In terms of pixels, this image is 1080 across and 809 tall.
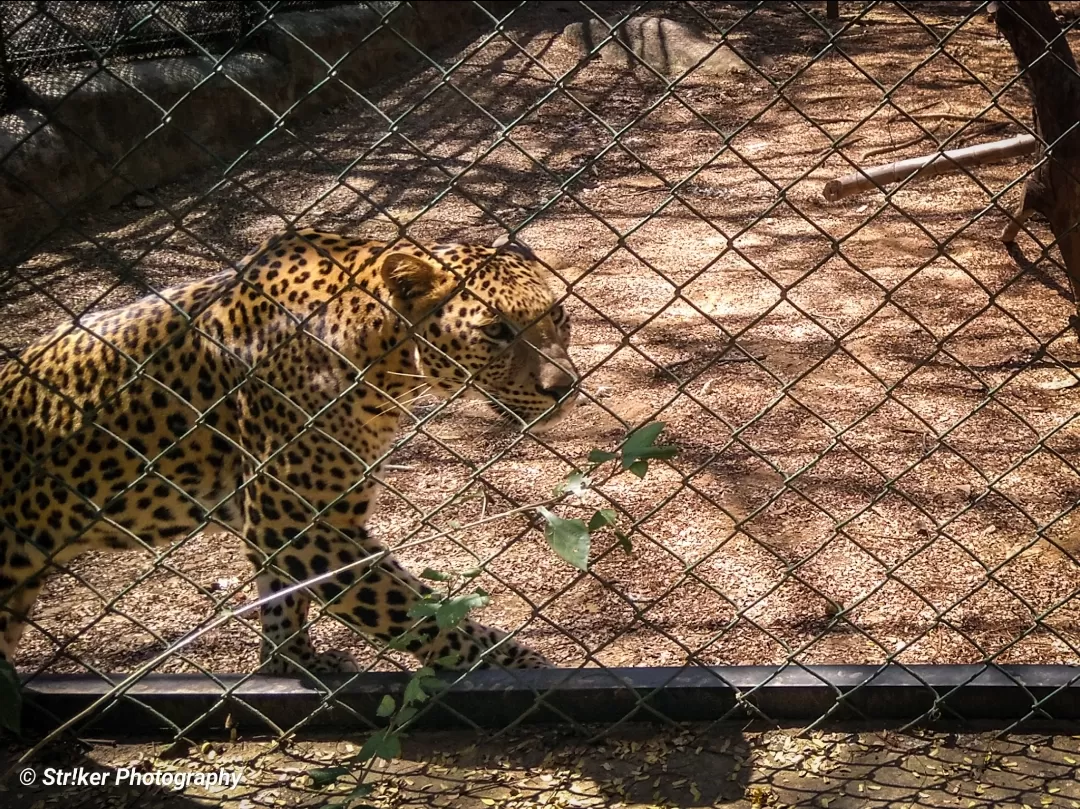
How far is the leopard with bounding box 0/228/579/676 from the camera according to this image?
11.1 feet

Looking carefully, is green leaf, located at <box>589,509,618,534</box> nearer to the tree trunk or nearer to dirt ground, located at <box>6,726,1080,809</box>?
dirt ground, located at <box>6,726,1080,809</box>

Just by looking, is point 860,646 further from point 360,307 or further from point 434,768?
point 360,307

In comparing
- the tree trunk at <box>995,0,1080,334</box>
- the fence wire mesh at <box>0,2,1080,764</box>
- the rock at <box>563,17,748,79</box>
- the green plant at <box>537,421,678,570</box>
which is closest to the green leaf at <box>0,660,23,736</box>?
the fence wire mesh at <box>0,2,1080,764</box>

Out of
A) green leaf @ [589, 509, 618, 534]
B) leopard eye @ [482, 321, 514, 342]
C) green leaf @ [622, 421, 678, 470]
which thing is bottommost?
green leaf @ [589, 509, 618, 534]

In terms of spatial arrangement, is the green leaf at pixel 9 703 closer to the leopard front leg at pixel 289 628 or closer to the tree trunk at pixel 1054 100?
the leopard front leg at pixel 289 628

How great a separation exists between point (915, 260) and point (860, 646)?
3.26 meters

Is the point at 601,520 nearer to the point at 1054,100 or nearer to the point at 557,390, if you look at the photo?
the point at 557,390

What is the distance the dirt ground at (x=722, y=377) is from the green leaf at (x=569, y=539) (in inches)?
15.2

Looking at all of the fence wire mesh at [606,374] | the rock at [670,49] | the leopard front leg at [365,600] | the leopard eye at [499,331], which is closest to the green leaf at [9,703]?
the fence wire mesh at [606,374]

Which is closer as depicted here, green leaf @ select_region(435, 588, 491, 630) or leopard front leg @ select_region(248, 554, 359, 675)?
green leaf @ select_region(435, 588, 491, 630)

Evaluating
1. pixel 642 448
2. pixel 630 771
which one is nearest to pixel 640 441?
pixel 642 448

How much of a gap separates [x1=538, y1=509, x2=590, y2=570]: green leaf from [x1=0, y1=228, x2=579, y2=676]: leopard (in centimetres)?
119

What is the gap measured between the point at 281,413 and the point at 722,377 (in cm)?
254

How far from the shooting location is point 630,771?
2.92 metres
